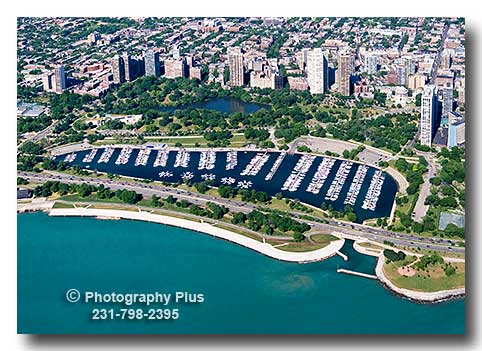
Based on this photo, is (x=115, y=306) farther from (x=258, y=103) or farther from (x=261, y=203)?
(x=258, y=103)

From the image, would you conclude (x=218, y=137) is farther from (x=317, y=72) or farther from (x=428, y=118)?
(x=317, y=72)

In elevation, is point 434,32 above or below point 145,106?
above

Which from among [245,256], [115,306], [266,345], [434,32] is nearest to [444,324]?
[266,345]

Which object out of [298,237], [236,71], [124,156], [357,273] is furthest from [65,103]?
[357,273]

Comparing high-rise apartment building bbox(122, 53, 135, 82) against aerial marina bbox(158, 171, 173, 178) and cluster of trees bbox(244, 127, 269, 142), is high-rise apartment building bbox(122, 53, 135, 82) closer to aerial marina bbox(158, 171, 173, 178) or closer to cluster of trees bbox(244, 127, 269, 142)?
cluster of trees bbox(244, 127, 269, 142)

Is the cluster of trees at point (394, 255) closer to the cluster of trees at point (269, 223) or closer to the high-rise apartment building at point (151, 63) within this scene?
the cluster of trees at point (269, 223)

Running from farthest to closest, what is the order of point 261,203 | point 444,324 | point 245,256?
point 261,203, point 245,256, point 444,324
